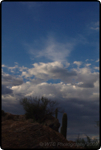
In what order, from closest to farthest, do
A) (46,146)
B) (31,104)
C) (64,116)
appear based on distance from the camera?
(46,146), (64,116), (31,104)

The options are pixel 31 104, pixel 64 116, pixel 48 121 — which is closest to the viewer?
pixel 64 116

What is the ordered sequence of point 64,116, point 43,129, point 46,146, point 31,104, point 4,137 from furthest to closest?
point 31,104 < point 64,116 < point 43,129 < point 4,137 < point 46,146

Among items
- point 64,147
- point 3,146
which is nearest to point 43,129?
point 64,147

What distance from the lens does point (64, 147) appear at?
37.2ft

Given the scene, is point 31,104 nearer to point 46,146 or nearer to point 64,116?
point 64,116

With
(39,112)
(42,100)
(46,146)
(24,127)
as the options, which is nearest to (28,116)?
(39,112)

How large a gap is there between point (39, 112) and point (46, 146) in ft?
29.6

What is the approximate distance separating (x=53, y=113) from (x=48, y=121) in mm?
1944

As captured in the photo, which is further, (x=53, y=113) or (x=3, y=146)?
(x=53, y=113)

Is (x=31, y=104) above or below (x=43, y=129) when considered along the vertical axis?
above

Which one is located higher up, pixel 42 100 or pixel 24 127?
pixel 42 100

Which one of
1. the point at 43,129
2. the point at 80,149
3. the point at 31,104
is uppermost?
the point at 31,104

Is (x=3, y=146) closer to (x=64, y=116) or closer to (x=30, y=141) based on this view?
(x=30, y=141)

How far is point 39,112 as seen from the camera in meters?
19.9
